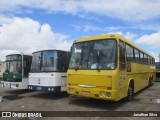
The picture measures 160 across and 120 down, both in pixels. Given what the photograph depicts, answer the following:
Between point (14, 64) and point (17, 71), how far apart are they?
0.61 metres

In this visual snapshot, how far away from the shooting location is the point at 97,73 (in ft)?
30.8

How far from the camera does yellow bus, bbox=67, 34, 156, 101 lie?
9.18m

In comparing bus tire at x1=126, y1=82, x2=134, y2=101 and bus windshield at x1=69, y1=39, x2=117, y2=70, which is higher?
bus windshield at x1=69, y1=39, x2=117, y2=70

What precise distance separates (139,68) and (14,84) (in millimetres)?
7444

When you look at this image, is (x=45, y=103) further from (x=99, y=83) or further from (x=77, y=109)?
(x=99, y=83)

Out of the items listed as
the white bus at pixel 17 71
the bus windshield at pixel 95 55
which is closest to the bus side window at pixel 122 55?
the bus windshield at pixel 95 55

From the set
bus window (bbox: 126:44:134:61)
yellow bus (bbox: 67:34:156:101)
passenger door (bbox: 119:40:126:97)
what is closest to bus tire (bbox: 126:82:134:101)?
yellow bus (bbox: 67:34:156:101)

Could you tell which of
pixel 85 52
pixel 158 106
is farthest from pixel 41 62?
pixel 158 106

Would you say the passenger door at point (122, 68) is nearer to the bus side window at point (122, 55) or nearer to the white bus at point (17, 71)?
the bus side window at point (122, 55)

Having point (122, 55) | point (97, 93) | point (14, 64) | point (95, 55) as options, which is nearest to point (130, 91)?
point (122, 55)

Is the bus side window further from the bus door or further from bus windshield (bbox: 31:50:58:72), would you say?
bus windshield (bbox: 31:50:58:72)

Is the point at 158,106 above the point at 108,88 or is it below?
below

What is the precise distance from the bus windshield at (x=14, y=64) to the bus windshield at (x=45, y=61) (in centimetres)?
166

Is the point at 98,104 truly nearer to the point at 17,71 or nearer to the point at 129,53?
the point at 129,53
